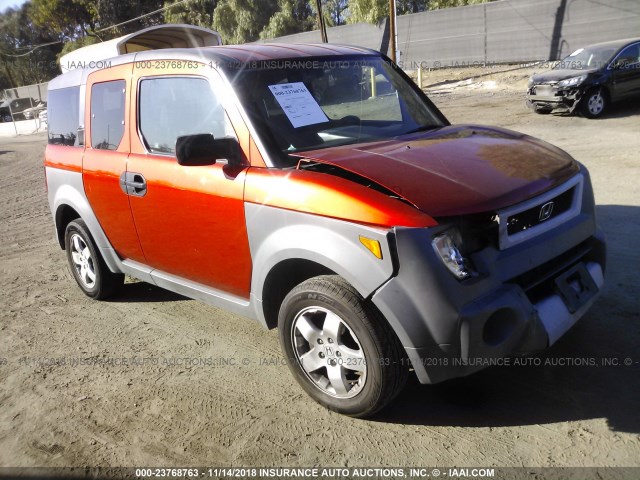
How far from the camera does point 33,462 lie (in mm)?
2961

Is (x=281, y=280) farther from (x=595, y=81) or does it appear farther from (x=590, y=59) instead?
(x=590, y=59)

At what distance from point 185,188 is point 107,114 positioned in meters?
1.29

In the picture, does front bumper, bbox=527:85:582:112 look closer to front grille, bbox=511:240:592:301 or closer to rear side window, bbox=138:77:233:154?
front grille, bbox=511:240:592:301

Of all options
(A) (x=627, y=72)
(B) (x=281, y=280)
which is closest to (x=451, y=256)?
(B) (x=281, y=280)

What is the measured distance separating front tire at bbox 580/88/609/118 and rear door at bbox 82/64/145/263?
11.2 m

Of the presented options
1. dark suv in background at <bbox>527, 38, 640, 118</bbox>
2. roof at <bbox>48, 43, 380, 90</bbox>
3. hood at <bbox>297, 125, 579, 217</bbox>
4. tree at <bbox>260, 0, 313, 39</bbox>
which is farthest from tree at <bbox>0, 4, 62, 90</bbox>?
hood at <bbox>297, 125, 579, 217</bbox>

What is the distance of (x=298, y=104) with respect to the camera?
3381mm

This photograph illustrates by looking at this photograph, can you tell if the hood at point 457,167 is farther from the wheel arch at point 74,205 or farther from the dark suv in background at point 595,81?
the dark suv in background at point 595,81

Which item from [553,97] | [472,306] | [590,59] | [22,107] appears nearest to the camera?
[472,306]

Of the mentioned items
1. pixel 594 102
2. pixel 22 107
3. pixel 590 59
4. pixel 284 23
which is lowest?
pixel 22 107

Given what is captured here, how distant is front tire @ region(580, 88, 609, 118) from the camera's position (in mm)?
12297

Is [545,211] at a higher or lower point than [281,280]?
higher

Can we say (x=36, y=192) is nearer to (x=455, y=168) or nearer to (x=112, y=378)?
(x=112, y=378)

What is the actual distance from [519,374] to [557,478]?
847 millimetres
